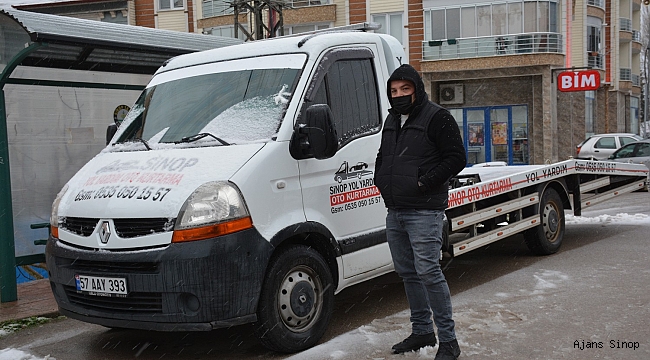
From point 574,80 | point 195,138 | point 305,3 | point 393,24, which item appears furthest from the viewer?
point 305,3

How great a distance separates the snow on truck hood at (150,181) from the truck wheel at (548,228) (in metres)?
4.57

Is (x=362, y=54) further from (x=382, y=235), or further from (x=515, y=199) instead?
(x=515, y=199)

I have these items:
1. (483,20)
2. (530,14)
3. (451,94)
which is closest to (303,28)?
(451,94)

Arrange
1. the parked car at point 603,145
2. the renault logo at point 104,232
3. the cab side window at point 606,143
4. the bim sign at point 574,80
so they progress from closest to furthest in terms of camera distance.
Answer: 1. the renault logo at point 104,232
2. the parked car at point 603,145
3. the cab side window at point 606,143
4. the bim sign at point 574,80

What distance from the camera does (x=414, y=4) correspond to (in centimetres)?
3400

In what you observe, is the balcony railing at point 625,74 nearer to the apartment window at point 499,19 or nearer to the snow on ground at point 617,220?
the apartment window at point 499,19

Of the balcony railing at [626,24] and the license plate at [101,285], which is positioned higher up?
the balcony railing at [626,24]

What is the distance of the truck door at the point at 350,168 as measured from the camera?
17.8 feet

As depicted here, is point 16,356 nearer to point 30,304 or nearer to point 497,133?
point 30,304

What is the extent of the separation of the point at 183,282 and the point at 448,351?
1.78 meters

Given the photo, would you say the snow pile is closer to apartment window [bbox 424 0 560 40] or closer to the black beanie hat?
the black beanie hat

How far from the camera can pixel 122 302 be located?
486cm

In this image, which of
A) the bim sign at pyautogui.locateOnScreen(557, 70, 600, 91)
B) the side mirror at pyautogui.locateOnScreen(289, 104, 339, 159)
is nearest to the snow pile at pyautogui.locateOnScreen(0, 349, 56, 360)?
the side mirror at pyautogui.locateOnScreen(289, 104, 339, 159)

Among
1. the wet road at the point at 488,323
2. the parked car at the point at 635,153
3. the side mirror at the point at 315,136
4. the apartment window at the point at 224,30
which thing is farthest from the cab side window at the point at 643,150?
the apartment window at the point at 224,30
